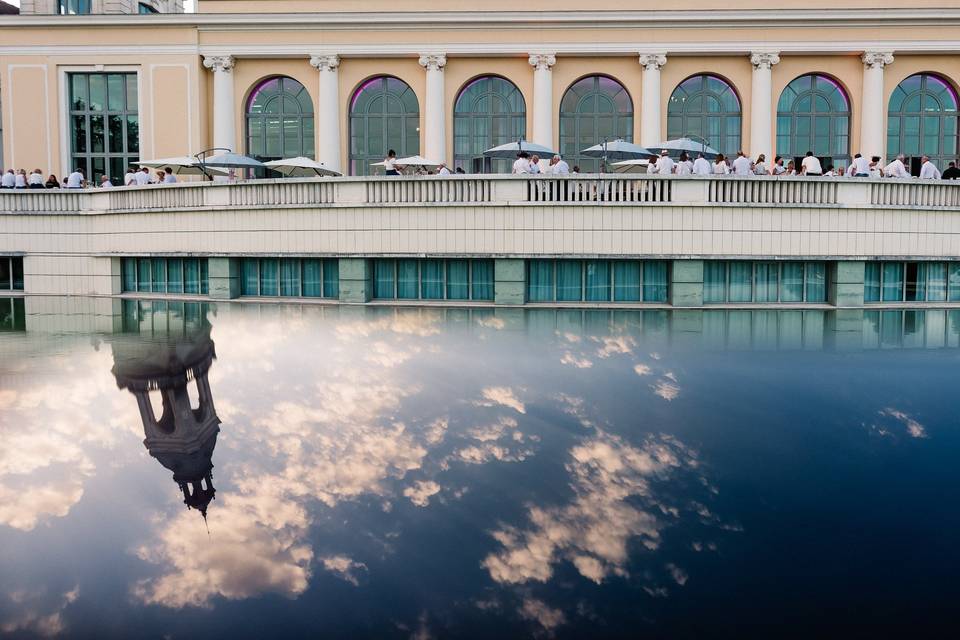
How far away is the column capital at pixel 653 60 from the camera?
126 ft

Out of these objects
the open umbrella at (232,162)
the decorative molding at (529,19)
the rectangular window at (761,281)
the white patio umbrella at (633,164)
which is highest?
the decorative molding at (529,19)

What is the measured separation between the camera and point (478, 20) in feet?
126

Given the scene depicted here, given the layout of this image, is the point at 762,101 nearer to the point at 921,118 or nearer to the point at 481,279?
the point at 921,118

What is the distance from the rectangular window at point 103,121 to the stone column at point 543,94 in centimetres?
1909

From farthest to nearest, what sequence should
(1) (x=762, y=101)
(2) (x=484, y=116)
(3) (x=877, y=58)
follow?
(2) (x=484, y=116) → (1) (x=762, y=101) → (3) (x=877, y=58)

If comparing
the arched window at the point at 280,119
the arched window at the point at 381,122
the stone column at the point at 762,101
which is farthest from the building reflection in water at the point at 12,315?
the stone column at the point at 762,101

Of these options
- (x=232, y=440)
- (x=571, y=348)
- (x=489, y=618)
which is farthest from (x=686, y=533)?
(x=571, y=348)

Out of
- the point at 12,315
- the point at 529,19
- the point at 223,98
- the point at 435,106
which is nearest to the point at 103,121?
the point at 223,98

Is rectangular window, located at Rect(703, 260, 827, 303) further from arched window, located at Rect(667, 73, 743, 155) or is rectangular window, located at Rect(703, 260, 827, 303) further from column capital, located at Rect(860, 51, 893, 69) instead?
column capital, located at Rect(860, 51, 893, 69)

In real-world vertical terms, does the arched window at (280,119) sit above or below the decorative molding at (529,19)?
below

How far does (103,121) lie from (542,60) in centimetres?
2135

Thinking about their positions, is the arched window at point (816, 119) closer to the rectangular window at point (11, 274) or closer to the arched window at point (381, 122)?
the arched window at point (381, 122)

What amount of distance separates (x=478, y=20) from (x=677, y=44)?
9184 mm

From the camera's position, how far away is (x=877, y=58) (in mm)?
38062
